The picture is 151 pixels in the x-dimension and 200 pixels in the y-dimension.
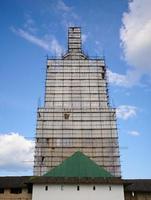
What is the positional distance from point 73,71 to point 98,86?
19.5ft

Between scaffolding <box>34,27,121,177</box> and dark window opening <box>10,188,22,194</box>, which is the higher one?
scaffolding <box>34,27,121,177</box>

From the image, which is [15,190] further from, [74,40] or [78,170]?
[74,40]

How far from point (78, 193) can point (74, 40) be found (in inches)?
1808

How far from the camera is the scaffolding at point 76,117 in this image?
179ft

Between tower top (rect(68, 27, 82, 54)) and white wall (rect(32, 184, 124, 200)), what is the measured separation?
41832 mm

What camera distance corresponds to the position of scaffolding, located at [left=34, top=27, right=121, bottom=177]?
54.6 meters

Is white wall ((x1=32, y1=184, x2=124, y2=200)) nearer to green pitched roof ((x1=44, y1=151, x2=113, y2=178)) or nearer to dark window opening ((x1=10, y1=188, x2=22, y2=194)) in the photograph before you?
green pitched roof ((x1=44, y1=151, x2=113, y2=178))

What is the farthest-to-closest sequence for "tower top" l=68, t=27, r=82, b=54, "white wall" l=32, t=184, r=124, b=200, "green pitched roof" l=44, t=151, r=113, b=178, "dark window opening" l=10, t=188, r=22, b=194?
"tower top" l=68, t=27, r=82, b=54 → "dark window opening" l=10, t=188, r=22, b=194 → "green pitched roof" l=44, t=151, r=113, b=178 → "white wall" l=32, t=184, r=124, b=200

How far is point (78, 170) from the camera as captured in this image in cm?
3353

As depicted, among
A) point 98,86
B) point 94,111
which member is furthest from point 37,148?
point 98,86

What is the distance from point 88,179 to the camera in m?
32.1

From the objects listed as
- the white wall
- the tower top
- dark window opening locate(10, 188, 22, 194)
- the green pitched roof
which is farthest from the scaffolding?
the white wall

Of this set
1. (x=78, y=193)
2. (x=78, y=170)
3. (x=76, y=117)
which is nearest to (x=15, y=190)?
(x=78, y=170)

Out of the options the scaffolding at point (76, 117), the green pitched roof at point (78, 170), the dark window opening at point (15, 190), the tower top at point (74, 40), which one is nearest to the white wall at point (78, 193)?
the green pitched roof at point (78, 170)
